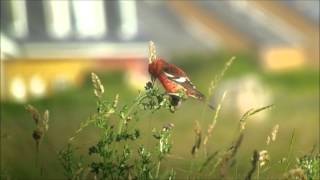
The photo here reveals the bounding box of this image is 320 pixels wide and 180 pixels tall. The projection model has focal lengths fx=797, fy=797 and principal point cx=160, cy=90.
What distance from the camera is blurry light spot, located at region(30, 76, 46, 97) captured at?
8.38 m

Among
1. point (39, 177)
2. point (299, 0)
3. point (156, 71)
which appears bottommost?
point (299, 0)

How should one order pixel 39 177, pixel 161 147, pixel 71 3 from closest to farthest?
1. pixel 161 147
2. pixel 39 177
3. pixel 71 3

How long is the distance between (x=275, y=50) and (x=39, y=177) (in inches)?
430

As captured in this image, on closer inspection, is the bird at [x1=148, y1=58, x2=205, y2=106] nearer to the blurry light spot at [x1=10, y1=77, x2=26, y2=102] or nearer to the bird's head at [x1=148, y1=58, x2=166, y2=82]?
the bird's head at [x1=148, y1=58, x2=166, y2=82]

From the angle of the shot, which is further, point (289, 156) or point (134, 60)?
point (134, 60)

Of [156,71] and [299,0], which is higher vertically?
[156,71]

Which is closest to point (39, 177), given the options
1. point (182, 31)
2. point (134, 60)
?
point (134, 60)

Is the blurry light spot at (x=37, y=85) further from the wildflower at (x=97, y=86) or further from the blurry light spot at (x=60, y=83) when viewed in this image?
the wildflower at (x=97, y=86)

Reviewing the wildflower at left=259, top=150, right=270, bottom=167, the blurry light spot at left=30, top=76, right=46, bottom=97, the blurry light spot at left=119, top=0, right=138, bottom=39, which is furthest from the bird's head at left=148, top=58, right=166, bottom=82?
the blurry light spot at left=119, top=0, right=138, bottom=39

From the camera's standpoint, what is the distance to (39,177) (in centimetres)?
180

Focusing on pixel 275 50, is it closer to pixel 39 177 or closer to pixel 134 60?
pixel 134 60

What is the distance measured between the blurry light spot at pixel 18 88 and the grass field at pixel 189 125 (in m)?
0.50

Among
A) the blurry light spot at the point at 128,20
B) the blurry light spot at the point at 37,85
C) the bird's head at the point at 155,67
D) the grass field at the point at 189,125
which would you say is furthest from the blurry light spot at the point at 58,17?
the bird's head at the point at 155,67

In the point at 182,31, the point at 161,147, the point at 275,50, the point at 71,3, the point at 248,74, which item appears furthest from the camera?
the point at 182,31
